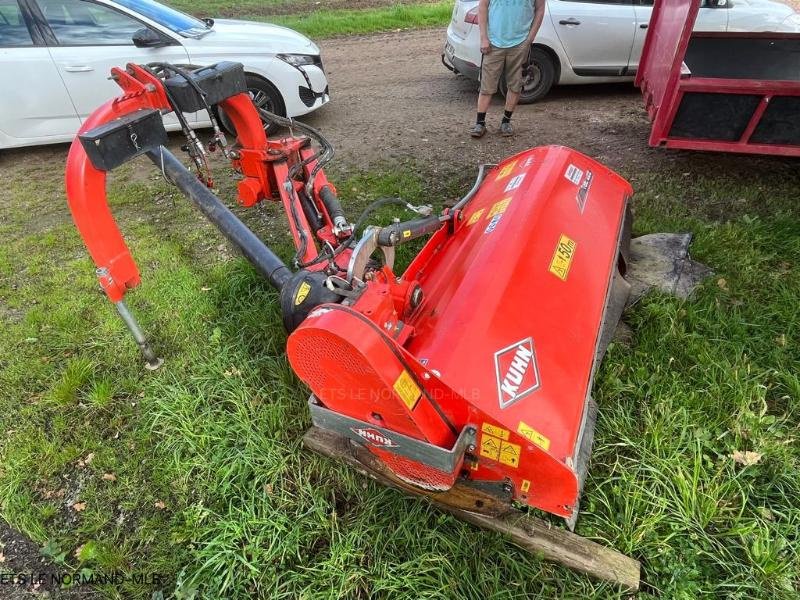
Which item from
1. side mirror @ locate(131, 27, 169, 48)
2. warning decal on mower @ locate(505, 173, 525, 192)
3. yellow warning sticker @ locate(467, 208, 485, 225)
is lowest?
yellow warning sticker @ locate(467, 208, 485, 225)

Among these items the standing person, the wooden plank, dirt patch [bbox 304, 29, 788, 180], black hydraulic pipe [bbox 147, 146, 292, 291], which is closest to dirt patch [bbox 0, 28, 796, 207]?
dirt patch [bbox 304, 29, 788, 180]

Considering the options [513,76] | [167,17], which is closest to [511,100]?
[513,76]

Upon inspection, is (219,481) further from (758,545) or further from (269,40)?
(269,40)

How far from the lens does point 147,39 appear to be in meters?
4.93

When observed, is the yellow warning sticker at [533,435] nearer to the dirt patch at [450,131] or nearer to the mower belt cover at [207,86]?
the mower belt cover at [207,86]

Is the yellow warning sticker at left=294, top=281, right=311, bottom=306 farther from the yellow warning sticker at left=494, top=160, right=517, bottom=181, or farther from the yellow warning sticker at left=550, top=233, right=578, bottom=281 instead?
the yellow warning sticker at left=494, top=160, right=517, bottom=181

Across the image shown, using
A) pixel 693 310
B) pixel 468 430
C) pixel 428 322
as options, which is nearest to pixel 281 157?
pixel 428 322

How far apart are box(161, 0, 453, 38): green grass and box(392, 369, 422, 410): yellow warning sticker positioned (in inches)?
376

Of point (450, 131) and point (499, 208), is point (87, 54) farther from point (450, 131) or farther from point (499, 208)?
point (499, 208)

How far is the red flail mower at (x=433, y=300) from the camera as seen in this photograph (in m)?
1.81

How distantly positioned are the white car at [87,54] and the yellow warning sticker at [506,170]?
3.08m

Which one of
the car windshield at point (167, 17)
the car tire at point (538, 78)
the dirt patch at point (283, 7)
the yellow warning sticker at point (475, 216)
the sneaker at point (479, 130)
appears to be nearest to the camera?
the yellow warning sticker at point (475, 216)

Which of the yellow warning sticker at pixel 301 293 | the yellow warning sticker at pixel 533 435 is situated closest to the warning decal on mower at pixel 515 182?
the yellow warning sticker at pixel 301 293

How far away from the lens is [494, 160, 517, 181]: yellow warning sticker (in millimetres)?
3194
